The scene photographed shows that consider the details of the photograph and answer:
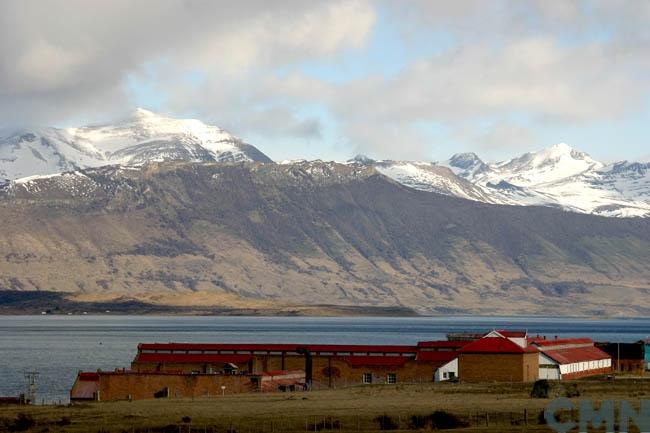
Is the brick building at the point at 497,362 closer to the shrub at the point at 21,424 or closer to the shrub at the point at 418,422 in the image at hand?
the shrub at the point at 418,422

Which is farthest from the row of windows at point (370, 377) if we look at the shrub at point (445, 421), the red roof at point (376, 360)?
the shrub at point (445, 421)

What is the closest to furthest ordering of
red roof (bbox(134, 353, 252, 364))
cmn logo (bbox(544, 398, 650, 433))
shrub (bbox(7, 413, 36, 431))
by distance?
cmn logo (bbox(544, 398, 650, 433)) → shrub (bbox(7, 413, 36, 431)) → red roof (bbox(134, 353, 252, 364))

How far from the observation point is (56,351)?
187m

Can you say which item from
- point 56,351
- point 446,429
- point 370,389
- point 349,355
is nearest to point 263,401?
point 370,389

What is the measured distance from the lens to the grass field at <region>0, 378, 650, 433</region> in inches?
2771

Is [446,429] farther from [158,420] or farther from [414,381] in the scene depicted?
[414,381]

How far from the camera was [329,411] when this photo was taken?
7819 cm

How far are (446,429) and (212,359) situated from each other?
161ft

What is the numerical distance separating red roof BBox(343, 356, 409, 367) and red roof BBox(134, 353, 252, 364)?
8.31 meters

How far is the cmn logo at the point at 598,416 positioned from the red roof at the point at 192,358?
1493 inches

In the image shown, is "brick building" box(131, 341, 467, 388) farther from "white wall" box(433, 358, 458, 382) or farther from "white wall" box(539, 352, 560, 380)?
"white wall" box(539, 352, 560, 380)

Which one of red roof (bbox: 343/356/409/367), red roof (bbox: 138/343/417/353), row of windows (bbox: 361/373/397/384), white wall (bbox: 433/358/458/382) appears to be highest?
red roof (bbox: 138/343/417/353)

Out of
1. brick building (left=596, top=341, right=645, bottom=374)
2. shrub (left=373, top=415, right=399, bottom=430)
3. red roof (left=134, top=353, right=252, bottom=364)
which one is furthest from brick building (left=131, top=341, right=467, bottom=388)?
shrub (left=373, top=415, right=399, bottom=430)

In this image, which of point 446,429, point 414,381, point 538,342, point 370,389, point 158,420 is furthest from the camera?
point 538,342
